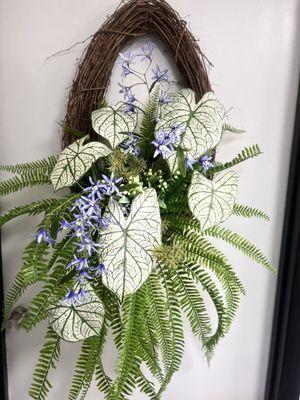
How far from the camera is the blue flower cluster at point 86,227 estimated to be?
2.71 ft

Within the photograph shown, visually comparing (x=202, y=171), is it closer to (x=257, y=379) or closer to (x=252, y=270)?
(x=252, y=270)

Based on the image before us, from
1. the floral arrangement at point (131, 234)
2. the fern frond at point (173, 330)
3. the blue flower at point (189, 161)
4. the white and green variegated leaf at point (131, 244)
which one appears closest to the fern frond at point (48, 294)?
the floral arrangement at point (131, 234)

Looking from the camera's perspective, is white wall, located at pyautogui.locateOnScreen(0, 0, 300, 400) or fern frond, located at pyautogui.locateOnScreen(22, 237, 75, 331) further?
white wall, located at pyautogui.locateOnScreen(0, 0, 300, 400)

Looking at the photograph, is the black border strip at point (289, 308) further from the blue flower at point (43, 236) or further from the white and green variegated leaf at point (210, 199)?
the blue flower at point (43, 236)

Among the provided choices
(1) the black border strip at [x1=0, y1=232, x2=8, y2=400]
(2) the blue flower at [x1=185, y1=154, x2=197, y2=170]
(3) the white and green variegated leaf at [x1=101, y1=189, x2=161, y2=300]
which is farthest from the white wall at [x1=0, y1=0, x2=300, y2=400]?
(3) the white and green variegated leaf at [x1=101, y1=189, x2=161, y2=300]

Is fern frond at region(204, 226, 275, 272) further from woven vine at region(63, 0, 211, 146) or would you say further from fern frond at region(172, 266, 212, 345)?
woven vine at region(63, 0, 211, 146)

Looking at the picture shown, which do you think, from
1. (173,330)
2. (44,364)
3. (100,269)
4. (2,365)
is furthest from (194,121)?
(2,365)

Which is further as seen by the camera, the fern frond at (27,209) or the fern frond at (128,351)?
the fern frond at (27,209)

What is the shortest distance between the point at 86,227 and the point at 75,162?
17 centimetres

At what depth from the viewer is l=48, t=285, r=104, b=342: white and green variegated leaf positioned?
2.91 feet

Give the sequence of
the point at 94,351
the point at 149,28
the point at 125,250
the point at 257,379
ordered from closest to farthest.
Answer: the point at 125,250, the point at 94,351, the point at 149,28, the point at 257,379

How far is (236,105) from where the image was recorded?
3.97 feet

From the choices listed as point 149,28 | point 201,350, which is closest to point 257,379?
point 201,350

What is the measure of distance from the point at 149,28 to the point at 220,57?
0.85 feet
